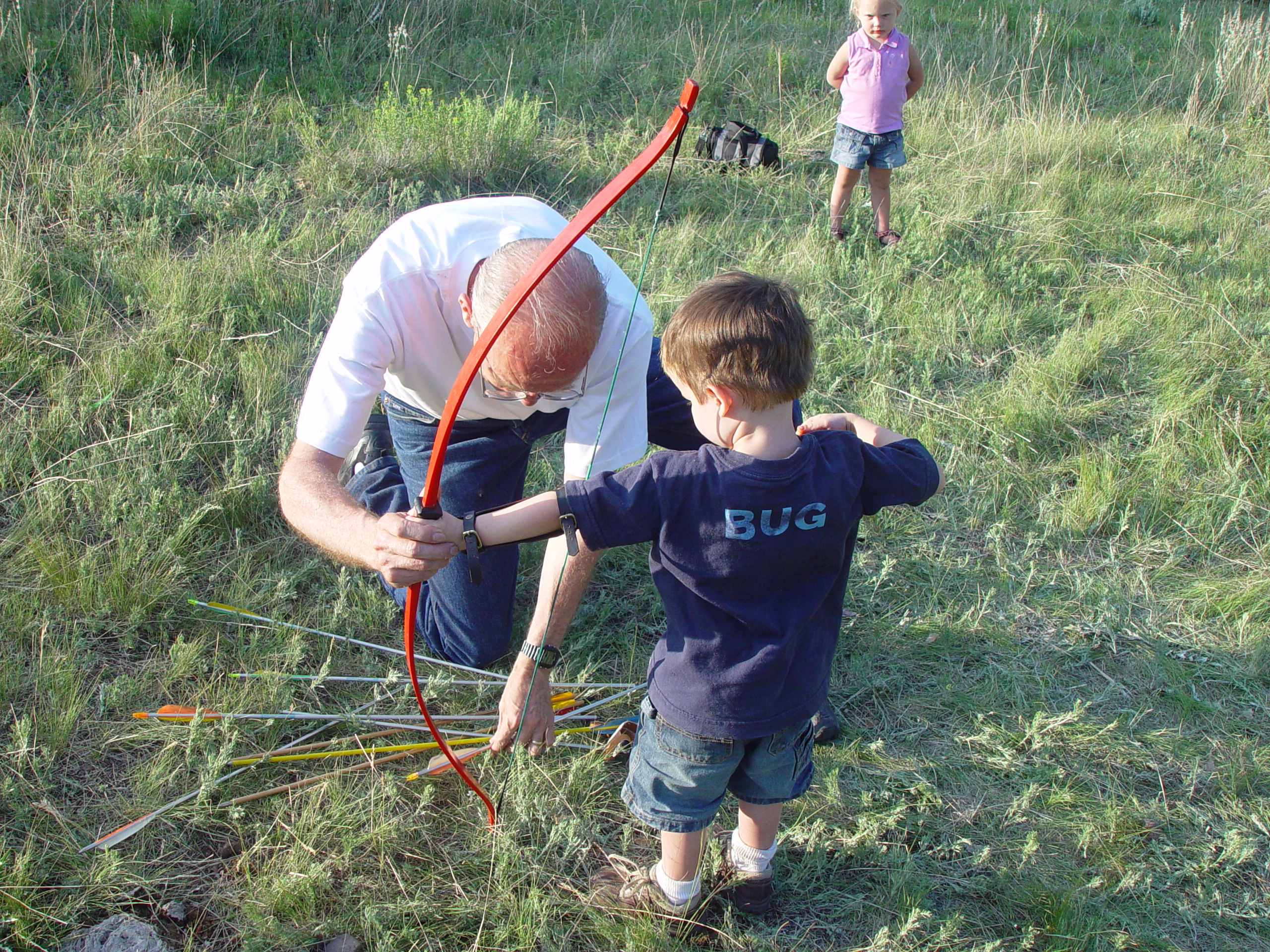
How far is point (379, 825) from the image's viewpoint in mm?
2516

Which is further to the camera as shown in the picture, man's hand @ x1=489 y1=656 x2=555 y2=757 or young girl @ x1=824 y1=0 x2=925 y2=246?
young girl @ x1=824 y1=0 x2=925 y2=246

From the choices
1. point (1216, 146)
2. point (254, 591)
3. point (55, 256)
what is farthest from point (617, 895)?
point (1216, 146)

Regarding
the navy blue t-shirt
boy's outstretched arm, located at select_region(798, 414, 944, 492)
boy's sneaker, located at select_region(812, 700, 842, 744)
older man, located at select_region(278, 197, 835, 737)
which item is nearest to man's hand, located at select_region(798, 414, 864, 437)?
boy's outstretched arm, located at select_region(798, 414, 944, 492)

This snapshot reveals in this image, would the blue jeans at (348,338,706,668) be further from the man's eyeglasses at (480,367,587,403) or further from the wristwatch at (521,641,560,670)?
the wristwatch at (521,641,560,670)

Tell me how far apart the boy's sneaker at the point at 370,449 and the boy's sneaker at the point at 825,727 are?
6.19 ft

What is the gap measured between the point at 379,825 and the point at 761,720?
116cm

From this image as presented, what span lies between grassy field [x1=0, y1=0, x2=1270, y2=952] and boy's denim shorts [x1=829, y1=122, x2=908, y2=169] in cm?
35

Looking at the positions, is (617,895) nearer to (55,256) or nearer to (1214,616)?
(1214,616)

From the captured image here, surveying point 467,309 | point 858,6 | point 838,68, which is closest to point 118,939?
point 467,309

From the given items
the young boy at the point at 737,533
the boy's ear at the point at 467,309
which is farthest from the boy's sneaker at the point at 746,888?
the boy's ear at the point at 467,309

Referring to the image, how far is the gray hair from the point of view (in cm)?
216

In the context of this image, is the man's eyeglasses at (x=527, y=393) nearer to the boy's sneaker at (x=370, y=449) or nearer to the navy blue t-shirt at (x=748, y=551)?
the navy blue t-shirt at (x=748, y=551)

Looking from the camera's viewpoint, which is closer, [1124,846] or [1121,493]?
[1124,846]

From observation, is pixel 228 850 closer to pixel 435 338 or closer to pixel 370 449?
pixel 435 338
